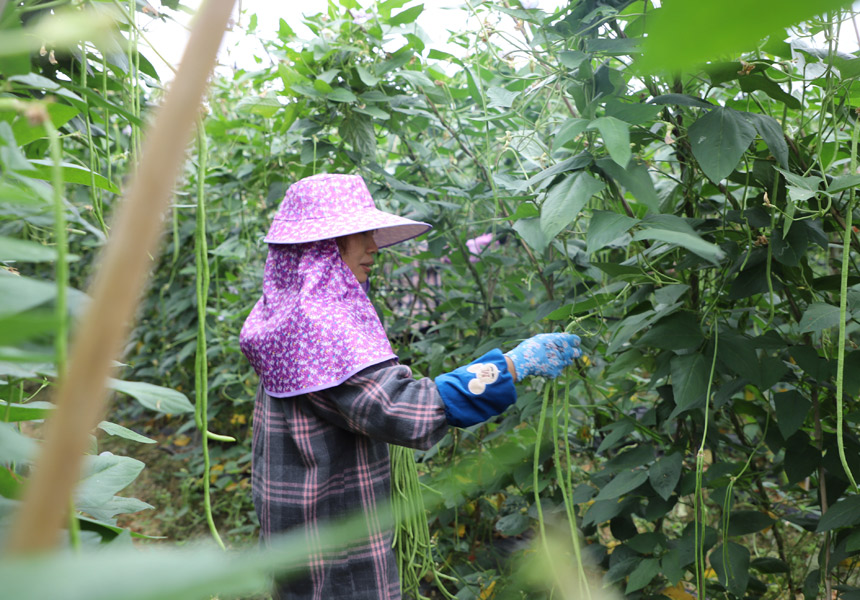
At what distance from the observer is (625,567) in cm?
159

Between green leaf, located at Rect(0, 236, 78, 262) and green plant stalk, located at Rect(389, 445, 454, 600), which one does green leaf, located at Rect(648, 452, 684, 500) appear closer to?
green plant stalk, located at Rect(389, 445, 454, 600)

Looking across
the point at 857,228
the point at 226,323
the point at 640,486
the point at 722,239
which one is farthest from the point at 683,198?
the point at 226,323

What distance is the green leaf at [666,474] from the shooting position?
146 cm

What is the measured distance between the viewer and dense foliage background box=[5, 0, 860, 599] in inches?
24.5

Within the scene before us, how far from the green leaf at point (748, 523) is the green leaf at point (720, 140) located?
0.80 meters

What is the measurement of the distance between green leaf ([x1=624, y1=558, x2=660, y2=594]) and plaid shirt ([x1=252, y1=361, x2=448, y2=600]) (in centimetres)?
50

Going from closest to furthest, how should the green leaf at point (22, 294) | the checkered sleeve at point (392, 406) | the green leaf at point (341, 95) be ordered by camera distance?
the green leaf at point (22, 294) < the checkered sleeve at point (392, 406) < the green leaf at point (341, 95)

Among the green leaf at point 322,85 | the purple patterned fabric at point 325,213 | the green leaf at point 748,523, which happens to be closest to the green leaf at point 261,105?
the green leaf at point 322,85

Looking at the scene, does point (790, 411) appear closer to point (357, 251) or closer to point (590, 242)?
point (590, 242)

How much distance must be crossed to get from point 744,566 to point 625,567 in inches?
9.9

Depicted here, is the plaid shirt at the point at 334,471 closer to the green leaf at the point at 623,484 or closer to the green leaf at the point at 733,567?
the green leaf at the point at 623,484

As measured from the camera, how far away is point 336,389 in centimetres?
140

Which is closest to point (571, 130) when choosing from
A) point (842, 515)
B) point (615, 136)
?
point (615, 136)

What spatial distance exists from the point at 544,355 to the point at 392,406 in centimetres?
31
